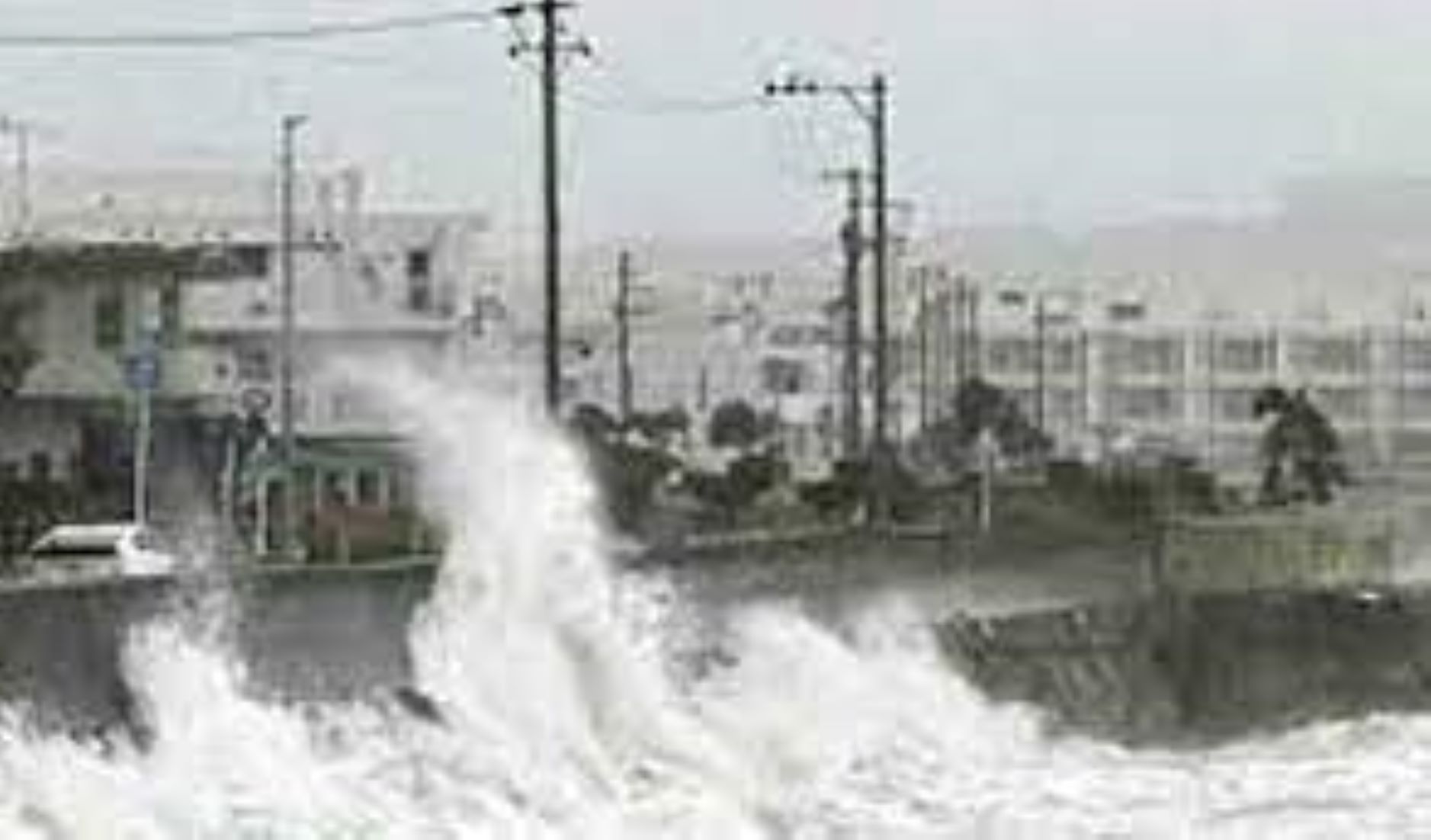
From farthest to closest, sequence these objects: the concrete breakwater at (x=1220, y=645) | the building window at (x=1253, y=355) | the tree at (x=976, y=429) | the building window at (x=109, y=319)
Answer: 1. the building window at (x=1253, y=355)
2. the tree at (x=976, y=429)
3. the building window at (x=109, y=319)
4. the concrete breakwater at (x=1220, y=645)

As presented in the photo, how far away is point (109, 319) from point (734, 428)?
44.4 meters

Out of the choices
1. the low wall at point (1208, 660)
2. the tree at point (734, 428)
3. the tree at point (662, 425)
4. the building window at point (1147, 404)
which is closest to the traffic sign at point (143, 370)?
the low wall at point (1208, 660)

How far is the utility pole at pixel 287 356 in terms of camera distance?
45.8 metres

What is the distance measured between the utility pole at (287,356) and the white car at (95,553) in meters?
1.52

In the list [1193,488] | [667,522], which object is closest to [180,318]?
[667,522]

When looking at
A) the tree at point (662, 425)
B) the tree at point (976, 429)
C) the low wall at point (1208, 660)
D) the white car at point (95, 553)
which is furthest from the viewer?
the tree at point (976, 429)

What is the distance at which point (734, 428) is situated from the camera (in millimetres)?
104750

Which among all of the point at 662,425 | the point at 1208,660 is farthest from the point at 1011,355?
the point at 1208,660

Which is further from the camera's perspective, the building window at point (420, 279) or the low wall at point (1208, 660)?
the building window at point (420, 279)

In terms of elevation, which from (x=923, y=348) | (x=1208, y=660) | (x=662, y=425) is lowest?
(x=1208, y=660)

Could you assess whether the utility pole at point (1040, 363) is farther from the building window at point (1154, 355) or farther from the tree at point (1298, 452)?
the tree at point (1298, 452)

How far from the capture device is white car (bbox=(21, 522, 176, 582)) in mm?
38094

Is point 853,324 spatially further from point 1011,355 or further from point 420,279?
point 1011,355

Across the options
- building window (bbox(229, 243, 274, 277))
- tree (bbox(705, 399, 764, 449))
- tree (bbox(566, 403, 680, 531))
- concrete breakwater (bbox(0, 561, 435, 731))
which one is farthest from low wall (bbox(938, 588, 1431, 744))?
tree (bbox(705, 399, 764, 449))
